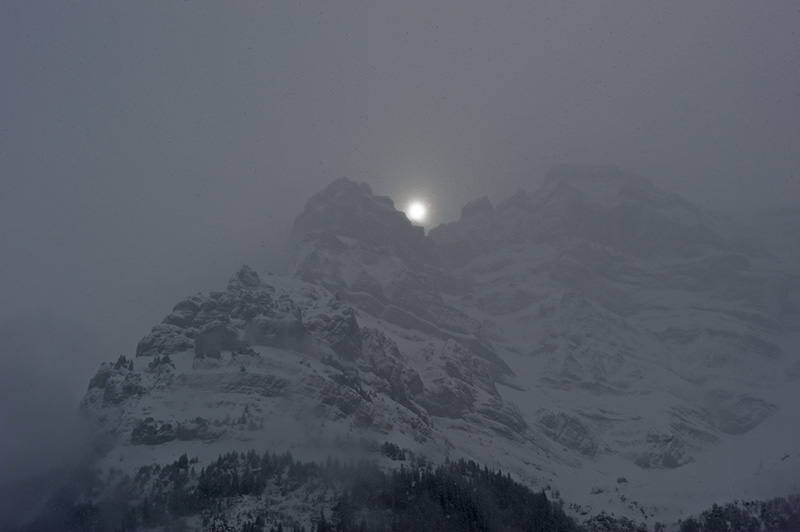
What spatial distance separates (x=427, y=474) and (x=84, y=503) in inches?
2516

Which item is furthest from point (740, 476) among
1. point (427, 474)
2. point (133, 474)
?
point (133, 474)

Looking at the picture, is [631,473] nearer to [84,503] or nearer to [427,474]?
[427,474]

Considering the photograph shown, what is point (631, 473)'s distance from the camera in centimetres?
19625

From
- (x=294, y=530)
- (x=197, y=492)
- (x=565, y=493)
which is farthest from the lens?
(x=565, y=493)

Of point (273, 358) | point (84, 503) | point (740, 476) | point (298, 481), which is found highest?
point (273, 358)

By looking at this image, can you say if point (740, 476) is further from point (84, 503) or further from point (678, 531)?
point (84, 503)

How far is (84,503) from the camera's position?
126 meters

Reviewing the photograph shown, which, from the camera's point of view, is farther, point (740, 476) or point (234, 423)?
point (740, 476)

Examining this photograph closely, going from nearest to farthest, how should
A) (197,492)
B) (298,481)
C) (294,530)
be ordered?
(294,530) < (197,492) < (298,481)

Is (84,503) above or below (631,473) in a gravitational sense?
below

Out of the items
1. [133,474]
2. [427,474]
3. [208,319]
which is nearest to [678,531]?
[427,474]

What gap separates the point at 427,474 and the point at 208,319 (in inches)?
3249

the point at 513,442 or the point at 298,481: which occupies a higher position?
the point at 513,442

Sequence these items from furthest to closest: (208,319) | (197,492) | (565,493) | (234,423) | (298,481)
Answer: (208,319), (565,493), (234,423), (298,481), (197,492)
